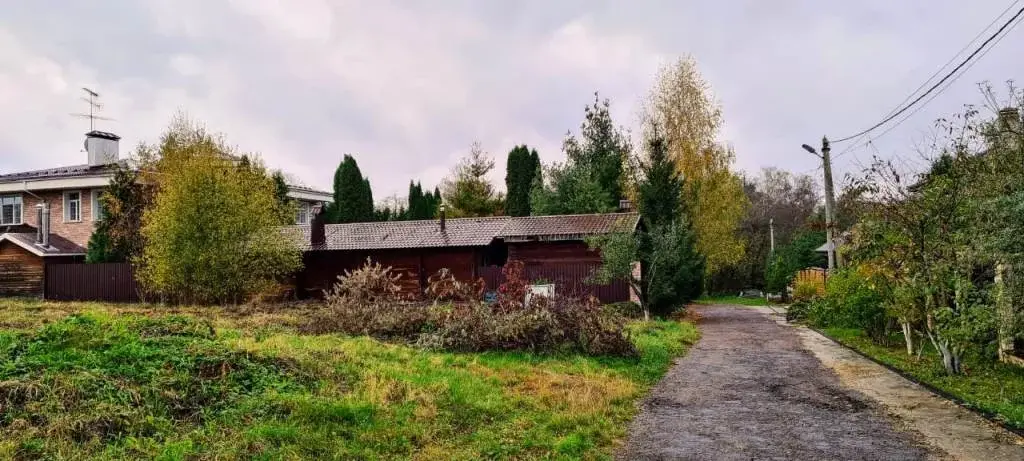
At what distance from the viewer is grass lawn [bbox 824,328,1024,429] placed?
7207 millimetres

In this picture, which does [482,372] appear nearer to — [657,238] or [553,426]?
[553,426]

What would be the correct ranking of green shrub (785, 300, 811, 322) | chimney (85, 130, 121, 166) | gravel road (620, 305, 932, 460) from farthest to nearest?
chimney (85, 130, 121, 166)
green shrub (785, 300, 811, 322)
gravel road (620, 305, 932, 460)

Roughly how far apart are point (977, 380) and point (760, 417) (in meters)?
3.99

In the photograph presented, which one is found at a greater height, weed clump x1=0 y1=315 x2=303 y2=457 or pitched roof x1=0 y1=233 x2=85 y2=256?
pitched roof x1=0 y1=233 x2=85 y2=256

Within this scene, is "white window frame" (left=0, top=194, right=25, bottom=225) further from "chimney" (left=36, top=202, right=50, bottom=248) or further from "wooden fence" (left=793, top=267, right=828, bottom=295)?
"wooden fence" (left=793, top=267, right=828, bottom=295)

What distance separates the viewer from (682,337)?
14.6 metres

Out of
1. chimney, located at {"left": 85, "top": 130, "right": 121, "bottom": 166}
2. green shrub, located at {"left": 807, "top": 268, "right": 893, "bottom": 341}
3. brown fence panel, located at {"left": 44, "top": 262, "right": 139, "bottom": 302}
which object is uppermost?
chimney, located at {"left": 85, "top": 130, "right": 121, "bottom": 166}

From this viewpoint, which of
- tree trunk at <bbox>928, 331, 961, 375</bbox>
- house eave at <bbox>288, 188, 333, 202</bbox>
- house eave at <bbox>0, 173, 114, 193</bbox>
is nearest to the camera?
tree trunk at <bbox>928, 331, 961, 375</bbox>

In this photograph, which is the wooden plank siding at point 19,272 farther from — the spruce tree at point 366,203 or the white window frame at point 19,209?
the spruce tree at point 366,203

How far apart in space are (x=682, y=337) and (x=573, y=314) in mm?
4594

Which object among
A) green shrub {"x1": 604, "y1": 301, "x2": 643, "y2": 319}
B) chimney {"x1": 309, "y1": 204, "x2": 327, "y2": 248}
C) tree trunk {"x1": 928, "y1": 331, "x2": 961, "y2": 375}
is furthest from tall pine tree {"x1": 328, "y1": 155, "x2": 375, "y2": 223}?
tree trunk {"x1": 928, "y1": 331, "x2": 961, "y2": 375}

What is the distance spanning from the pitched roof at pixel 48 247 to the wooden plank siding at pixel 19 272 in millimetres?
310

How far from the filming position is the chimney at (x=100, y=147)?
33.8 metres

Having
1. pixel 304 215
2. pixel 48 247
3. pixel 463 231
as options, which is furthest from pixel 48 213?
pixel 463 231
